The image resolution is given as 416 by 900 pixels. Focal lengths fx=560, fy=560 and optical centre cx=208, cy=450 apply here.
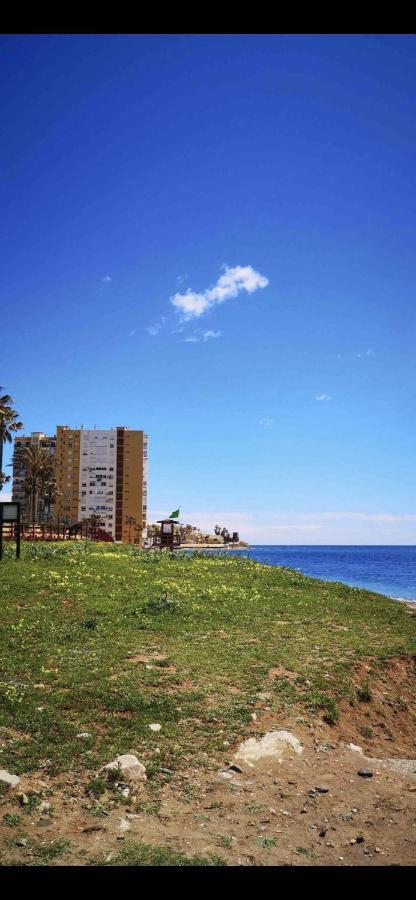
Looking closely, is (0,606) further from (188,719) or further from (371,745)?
(371,745)

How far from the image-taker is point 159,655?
577 inches

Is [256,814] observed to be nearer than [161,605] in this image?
Yes

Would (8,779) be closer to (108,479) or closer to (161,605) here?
(161,605)

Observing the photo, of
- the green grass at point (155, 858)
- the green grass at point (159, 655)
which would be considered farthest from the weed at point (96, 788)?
the green grass at point (155, 858)

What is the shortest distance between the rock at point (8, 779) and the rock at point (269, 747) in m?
3.74

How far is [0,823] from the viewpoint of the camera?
7340mm

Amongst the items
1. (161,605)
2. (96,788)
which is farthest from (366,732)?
(161,605)

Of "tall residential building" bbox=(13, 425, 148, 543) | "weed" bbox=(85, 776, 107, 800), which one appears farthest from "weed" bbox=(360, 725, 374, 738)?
"tall residential building" bbox=(13, 425, 148, 543)

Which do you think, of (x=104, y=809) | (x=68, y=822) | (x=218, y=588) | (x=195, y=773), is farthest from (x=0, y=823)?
(x=218, y=588)

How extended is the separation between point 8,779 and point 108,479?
187917 mm

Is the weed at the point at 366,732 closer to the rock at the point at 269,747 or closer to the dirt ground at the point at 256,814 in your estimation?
the dirt ground at the point at 256,814

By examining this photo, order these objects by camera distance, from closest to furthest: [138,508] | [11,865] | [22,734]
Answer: [11,865]
[22,734]
[138,508]
